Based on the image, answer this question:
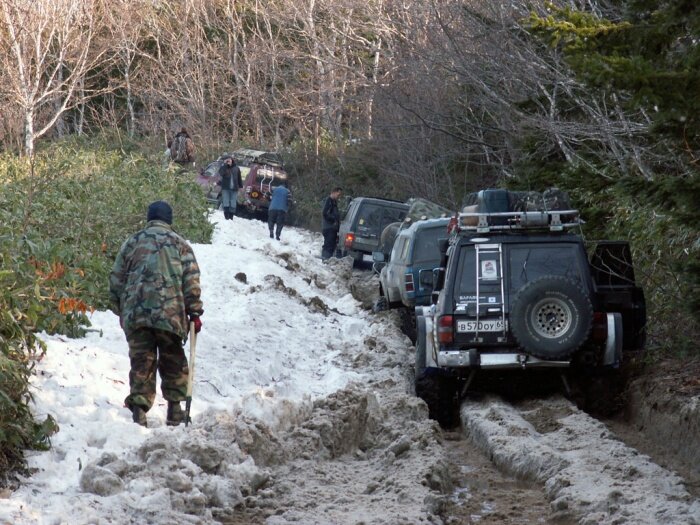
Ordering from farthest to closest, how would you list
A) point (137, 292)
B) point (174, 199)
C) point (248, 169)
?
point (248, 169) < point (174, 199) < point (137, 292)

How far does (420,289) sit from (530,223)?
5.02m

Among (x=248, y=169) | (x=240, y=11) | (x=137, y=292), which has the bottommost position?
(x=137, y=292)

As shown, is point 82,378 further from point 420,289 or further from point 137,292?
point 420,289

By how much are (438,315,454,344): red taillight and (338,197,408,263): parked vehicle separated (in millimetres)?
14381

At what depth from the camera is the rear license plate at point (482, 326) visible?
36.9 feet

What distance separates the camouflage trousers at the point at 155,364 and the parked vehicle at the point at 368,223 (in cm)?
1687

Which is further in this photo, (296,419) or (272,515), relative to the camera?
(296,419)

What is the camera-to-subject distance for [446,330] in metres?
11.4

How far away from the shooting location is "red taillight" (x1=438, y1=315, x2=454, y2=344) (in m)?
11.4

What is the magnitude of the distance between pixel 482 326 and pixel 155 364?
11.7 ft

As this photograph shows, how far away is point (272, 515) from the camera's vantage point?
23.0 ft

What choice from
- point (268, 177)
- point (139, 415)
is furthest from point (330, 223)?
point (139, 415)

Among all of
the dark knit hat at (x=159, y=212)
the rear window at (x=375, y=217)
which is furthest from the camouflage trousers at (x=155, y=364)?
the rear window at (x=375, y=217)

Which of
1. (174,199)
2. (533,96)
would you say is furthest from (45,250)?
(174,199)
